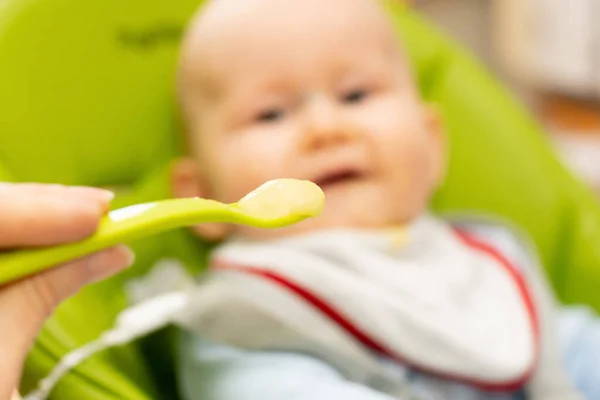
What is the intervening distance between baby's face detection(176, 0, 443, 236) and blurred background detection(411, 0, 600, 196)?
3.00 feet

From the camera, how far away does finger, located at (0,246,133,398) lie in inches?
19.5

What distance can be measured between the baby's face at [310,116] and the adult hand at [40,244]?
0.33 meters

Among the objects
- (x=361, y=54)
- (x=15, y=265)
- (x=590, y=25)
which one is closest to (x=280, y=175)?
(x=361, y=54)

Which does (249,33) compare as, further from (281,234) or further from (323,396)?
(323,396)

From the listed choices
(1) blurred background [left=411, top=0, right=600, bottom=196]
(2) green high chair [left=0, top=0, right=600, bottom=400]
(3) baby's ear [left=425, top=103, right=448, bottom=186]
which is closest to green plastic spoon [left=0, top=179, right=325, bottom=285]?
(2) green high chair [left=0, top=0, right=600, bottom=400]

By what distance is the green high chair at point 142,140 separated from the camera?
0.86 metres

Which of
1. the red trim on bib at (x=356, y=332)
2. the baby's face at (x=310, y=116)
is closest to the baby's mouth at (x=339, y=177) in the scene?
the baby's face at (x=310, y=116)

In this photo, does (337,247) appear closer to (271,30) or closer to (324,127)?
(324,127)

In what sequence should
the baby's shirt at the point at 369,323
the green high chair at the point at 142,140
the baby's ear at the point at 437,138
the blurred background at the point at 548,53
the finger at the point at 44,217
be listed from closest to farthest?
the finger at the point at 44,217 < the baby's shirt at the point at 369,323 < the green high chair at the point at 142,140 < the baby's ear at the point at 437,138 < the blurred background at the point at 548,53

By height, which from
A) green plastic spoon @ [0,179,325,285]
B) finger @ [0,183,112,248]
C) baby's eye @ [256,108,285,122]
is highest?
finger @ [0,183,112,248]

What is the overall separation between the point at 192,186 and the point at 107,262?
41 centimetres

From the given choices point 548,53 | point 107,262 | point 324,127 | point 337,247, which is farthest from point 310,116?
point 548,53

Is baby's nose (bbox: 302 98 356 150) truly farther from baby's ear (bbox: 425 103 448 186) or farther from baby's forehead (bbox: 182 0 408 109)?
baby's ear (bbox: 425 103 448 186)

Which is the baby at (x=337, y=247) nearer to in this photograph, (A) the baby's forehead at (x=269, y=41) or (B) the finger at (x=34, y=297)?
(A) the baby's forehead at (x=269, y=41)
